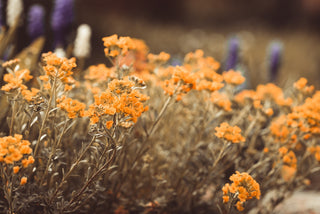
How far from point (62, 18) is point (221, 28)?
9.31 metres

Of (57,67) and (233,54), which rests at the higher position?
(57,67)

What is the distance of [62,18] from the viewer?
306cm

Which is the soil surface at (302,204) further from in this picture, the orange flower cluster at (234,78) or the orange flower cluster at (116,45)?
the orange flower cluster at (116,45)

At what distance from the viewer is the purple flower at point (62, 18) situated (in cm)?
305

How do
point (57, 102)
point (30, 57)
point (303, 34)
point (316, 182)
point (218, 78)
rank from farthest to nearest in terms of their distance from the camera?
point (303, 34)
point (316, 182)
point (30, 57)
point (218, 78)
point (57, 102)

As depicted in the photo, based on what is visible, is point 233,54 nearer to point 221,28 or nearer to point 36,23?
point 36,23

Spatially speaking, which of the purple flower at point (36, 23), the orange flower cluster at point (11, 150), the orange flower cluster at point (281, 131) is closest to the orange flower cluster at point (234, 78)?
the orange flower cluster at point (281, 131)

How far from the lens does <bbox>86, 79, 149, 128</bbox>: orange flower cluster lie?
1.15 metres

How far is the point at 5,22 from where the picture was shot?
2846 millimetres

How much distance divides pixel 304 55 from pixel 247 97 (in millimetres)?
6906

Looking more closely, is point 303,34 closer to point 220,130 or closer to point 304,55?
point 304,55

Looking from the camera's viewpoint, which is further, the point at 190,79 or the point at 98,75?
the point at 98,75

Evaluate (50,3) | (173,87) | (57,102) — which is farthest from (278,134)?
(50,3)

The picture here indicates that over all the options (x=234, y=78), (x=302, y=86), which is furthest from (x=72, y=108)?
(x=302, y=86)
